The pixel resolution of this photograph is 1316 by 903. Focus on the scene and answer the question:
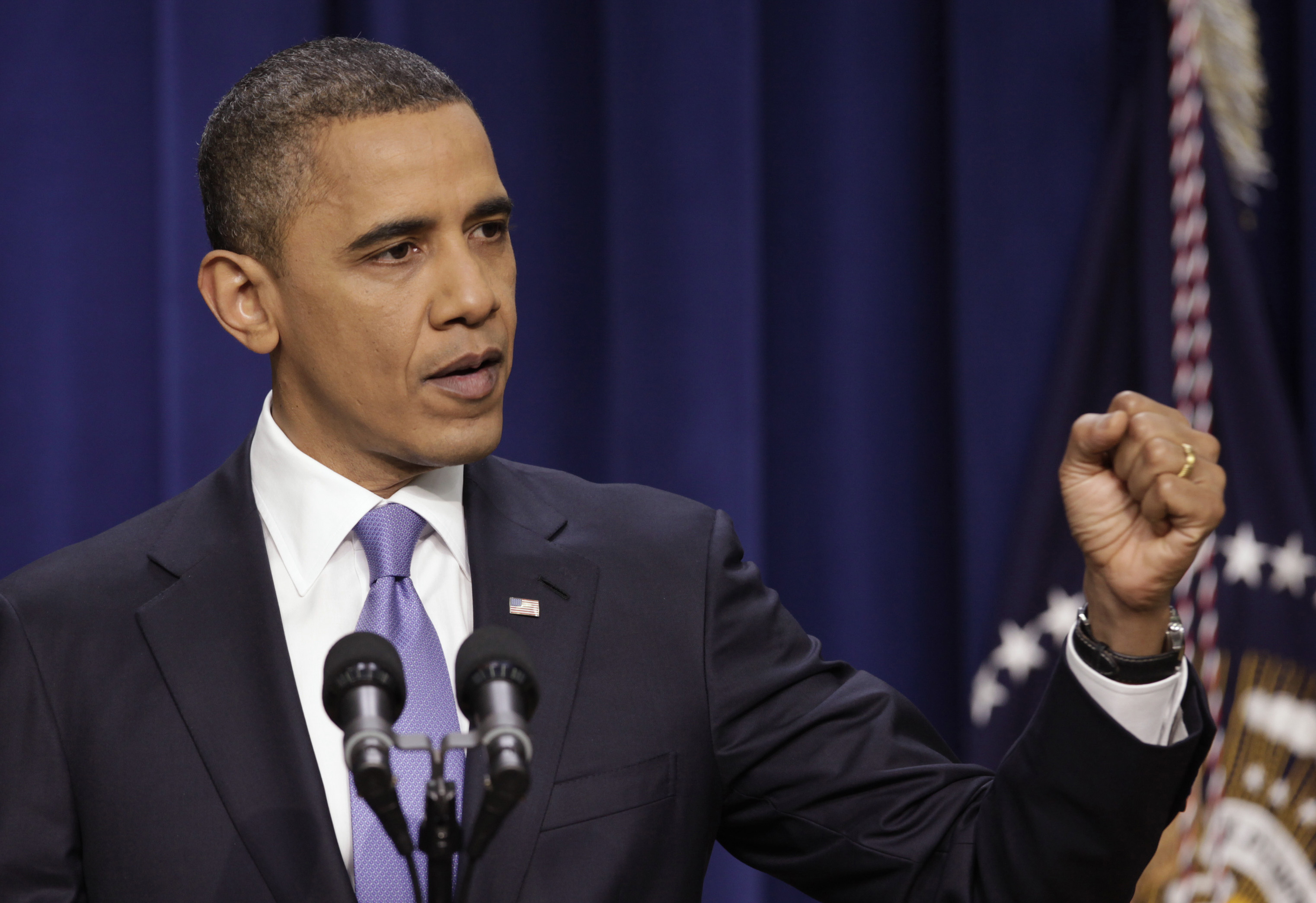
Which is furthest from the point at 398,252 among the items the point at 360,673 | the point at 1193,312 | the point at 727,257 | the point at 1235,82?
the point at 1235,82

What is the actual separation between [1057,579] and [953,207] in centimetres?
64

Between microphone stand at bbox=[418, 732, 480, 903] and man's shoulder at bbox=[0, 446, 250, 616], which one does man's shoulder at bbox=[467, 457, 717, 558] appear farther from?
microphone stand at bbox=[418, 732, 480, 903]

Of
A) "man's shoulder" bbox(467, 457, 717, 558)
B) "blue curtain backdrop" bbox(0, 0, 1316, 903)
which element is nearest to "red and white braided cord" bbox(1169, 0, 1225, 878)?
"blue curtain backdrop" bbox(0, 0, 1316, 903)

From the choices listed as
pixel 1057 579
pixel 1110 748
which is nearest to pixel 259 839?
pixel 1110 748

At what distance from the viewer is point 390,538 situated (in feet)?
4.60

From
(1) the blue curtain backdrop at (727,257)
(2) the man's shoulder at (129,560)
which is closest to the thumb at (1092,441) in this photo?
(2) the man's shoulder at (129,560)

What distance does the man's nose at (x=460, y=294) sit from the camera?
53.7 inches

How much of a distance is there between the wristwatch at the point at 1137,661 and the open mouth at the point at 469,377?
0.63 m

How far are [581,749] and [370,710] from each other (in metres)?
0.53

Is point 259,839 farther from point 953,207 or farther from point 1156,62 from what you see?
point 1156,62

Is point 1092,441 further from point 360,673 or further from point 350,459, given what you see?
point 350,459

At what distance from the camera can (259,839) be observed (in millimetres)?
1233

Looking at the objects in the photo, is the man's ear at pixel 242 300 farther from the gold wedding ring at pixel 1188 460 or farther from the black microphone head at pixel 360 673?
the gold wedding ring at pixel 1188 460

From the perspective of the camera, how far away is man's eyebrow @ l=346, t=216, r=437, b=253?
1.37 m
